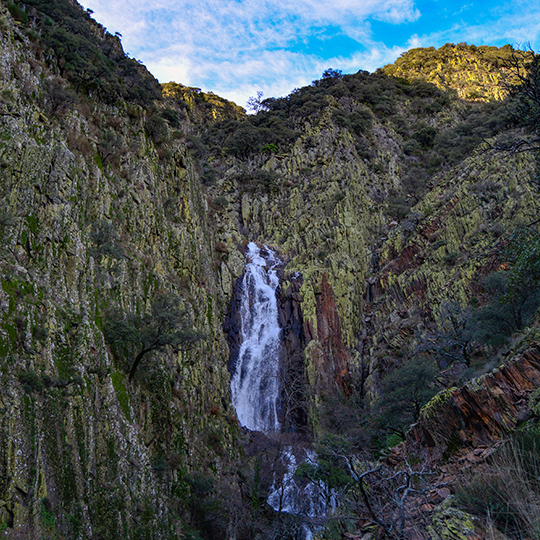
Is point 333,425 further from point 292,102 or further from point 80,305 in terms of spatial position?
point 292,102

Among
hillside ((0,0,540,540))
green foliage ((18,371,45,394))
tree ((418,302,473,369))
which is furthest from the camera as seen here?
tree ((418,302,473,369))

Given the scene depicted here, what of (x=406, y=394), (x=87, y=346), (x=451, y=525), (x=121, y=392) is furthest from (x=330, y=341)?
(x=451, y=525)

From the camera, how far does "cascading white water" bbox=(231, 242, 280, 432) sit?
34750 millimetres

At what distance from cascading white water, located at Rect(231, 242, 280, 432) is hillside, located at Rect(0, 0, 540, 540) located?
107cm

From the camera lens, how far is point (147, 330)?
60.7 feet

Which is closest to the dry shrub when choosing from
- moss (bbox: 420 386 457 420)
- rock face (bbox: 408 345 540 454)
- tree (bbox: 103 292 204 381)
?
rock face (bbox: 408 345 540 454)

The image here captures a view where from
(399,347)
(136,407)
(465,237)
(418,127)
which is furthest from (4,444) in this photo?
(418,127)

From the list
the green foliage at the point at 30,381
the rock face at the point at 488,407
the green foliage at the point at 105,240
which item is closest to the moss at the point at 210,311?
the green foliage at the point at 105,240

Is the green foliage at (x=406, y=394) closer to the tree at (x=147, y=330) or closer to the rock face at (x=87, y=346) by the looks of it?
the rock face at (x=87, y=346)

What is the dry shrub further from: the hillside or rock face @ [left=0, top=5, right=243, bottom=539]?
rock face @ [left=0, top=5, right=243, bottom=539]

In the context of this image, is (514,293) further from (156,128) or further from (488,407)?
(156,128)

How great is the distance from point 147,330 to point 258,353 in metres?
22.1

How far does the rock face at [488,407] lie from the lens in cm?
780

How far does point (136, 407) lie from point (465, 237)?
3410 centimetres
